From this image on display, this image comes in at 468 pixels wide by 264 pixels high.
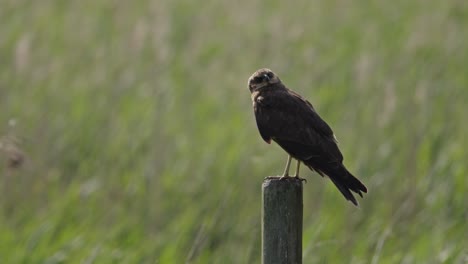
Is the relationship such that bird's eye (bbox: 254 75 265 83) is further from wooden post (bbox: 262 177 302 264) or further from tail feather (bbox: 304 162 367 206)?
wooden post (bbox: 262 177 302 264)

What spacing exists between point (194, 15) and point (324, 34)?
150 cm

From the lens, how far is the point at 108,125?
22.2 ft

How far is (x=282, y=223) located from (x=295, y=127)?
39.4 inches

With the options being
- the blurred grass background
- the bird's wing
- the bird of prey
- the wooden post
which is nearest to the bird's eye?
the bird of prey

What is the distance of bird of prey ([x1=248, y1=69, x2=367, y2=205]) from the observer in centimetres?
407

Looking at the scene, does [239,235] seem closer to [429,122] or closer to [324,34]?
[429,122]

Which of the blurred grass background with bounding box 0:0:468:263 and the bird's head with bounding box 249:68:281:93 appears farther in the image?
the blurred grass background with bounding box 0:0:468:263

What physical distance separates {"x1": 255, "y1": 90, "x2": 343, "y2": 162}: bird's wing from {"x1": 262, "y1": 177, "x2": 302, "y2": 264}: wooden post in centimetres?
62

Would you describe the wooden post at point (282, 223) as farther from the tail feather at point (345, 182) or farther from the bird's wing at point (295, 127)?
the bird's wing at point (295, 127)

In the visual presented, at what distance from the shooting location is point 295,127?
14.5 ft

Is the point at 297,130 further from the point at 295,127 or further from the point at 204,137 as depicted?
the point at 204,137

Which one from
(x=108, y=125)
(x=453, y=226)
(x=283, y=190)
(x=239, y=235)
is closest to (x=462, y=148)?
(x=453, y=226)

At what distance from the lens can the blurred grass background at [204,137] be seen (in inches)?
216

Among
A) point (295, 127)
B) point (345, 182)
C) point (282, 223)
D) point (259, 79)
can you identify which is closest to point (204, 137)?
point (259, 79)
